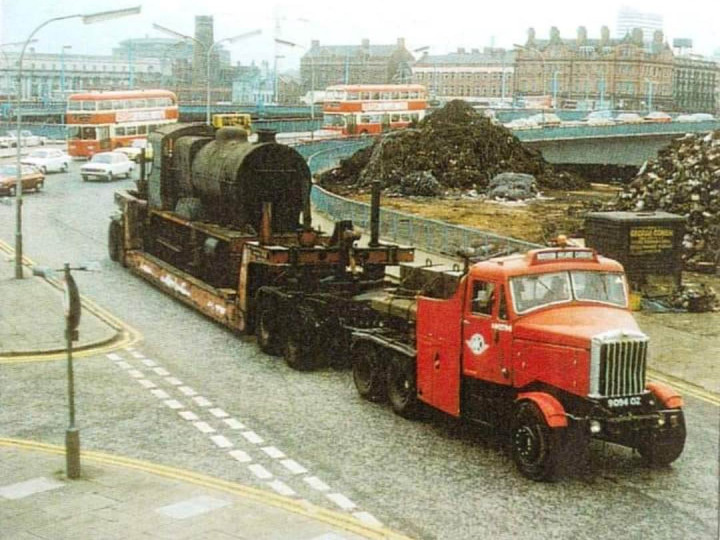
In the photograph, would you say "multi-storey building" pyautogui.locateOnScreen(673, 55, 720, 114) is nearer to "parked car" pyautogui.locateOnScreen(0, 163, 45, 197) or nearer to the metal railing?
the metal railing

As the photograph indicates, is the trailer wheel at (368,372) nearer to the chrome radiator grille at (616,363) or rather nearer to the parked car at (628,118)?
the chrome radiator grille at (616,363)

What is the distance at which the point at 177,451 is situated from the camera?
15.6m

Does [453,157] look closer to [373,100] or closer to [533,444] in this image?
[373,100]

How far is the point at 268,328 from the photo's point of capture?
21.6m

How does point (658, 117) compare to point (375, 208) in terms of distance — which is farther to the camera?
point (375, 208)

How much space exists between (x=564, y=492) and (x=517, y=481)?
0.79 m

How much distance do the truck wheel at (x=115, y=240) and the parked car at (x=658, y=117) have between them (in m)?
20.7

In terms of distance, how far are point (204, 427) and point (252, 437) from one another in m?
1.00

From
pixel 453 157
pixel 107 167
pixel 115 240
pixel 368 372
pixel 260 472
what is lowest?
pixel 260 472

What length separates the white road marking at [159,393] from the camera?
18672mm

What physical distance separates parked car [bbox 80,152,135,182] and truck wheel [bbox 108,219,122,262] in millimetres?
2131

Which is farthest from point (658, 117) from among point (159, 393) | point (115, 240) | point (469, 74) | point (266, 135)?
point (115, 240)

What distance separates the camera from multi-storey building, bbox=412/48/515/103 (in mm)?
15289

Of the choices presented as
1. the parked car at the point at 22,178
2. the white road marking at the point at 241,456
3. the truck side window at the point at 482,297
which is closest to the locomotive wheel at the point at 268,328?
the white road marking at the point at 241,456
